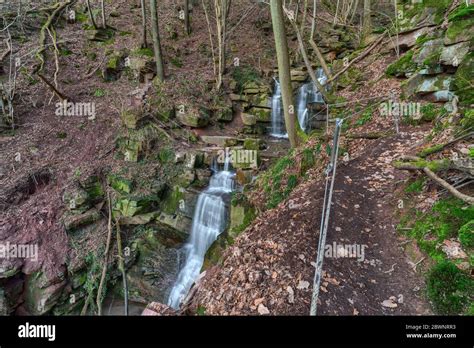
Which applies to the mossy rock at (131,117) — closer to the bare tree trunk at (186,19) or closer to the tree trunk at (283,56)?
the tree trunk at (283,56)

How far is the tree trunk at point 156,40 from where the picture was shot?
407 inches

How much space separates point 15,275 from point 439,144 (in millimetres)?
10185

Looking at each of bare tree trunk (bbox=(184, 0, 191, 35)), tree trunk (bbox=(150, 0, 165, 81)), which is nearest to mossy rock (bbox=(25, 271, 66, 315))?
tree trunk (bbox=(150, 0, 165, 81))

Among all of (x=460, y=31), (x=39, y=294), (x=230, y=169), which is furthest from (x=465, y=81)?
(x=39, y=294)

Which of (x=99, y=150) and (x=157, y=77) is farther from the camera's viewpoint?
(x=157, y=77)

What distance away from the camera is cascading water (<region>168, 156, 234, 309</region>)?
24.5 feet

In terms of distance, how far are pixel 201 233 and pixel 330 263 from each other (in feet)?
16.6

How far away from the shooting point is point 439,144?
162 inches

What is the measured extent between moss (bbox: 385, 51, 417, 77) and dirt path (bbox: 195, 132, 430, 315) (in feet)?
13.6

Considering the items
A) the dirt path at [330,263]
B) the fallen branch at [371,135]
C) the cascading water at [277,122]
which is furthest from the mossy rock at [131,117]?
the fallen branch at [371,135]

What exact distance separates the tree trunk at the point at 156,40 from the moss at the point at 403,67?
878cm
